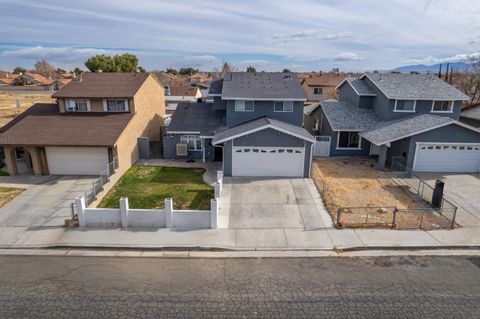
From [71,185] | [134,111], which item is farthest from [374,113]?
[71,185]

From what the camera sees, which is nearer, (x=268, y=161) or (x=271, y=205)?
(x=271, y=205)

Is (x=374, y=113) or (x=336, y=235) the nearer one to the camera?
(x=336, y=235)

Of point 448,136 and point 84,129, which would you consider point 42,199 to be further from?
point 448,136

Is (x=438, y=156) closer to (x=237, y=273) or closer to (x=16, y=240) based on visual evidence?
(x=237, y=273)

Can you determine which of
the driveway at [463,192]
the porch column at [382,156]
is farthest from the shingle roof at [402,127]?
the driveway at [463,192]

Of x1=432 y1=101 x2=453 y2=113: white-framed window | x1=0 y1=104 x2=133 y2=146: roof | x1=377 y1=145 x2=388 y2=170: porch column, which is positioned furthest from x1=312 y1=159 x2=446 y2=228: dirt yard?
x1=0 y1=104 x2=133 y2=146: roof

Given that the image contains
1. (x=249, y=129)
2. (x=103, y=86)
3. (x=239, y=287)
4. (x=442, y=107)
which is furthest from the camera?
(x=103, y=86)

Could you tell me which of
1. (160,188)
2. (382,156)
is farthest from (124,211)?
(382,156)
